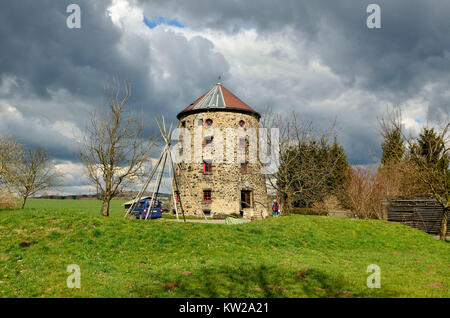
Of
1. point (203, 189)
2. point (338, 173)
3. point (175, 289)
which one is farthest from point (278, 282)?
point (338, 173)

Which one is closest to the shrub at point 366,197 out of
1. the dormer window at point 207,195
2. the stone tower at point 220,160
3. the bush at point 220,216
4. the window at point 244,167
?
the stone tower at point 220,160

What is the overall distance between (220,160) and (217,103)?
20.4 ft

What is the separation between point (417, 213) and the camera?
2183 cm

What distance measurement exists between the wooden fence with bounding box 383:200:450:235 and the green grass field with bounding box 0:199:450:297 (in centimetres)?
350

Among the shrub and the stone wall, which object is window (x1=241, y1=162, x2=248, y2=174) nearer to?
the stone wall

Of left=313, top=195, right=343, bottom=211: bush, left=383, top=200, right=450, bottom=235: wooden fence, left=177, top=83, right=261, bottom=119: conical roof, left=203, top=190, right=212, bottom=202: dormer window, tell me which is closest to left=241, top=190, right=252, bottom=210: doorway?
left=203, top=190, right=212, bottom=202: dormer window

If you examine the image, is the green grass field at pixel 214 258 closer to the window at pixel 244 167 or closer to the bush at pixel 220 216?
the bush at pixel 220 216

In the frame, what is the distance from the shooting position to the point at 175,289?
26.8ft

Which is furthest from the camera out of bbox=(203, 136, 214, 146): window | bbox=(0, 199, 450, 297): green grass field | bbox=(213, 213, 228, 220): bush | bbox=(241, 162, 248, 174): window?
bbox=(241, 162, 248, 174): window

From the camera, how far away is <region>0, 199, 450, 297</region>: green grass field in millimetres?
8242

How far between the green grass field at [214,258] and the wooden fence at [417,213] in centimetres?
350

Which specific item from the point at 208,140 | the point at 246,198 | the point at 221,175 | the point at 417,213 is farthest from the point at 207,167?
the point at 417,213
